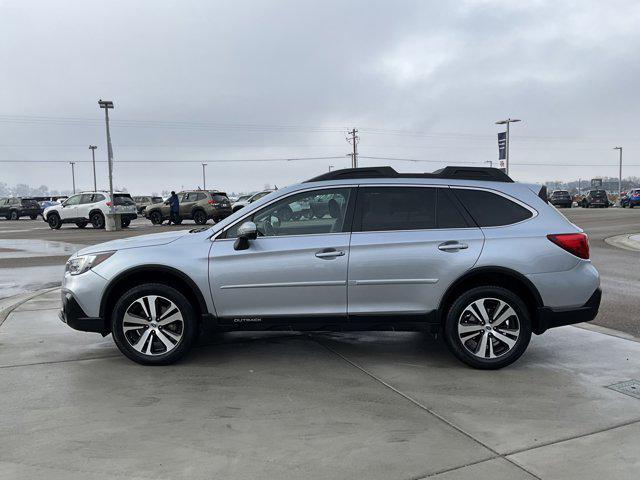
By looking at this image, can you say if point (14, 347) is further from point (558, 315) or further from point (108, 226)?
point (108, 226)

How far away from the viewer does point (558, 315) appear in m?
4.91

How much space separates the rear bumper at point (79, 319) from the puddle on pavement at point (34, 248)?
10.7 meters

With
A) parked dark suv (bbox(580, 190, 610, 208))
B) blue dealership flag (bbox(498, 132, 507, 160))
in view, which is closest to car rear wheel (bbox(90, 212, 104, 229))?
blue dealership flag (bbox(498, 132, 507, 160))

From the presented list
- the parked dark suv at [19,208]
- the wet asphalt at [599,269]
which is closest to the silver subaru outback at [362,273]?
the wet asphalt at [599,269]

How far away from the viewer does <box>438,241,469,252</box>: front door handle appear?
4.90 m

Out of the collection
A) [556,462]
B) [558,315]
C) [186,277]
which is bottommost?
[556,462]

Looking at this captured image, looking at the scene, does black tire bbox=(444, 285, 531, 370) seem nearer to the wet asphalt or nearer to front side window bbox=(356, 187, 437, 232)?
front side window bbox=(356, 187, 437, 232)

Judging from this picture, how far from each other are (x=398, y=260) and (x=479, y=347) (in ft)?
3.47

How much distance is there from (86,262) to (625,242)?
15.8 m

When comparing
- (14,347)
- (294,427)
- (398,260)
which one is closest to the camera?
(294,427)

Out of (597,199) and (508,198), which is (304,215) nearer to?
(508,198)

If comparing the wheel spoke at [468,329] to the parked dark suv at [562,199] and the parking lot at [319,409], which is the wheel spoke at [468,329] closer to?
the parking lot at [319,409]

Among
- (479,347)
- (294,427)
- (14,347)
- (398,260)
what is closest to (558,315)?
(479,347)

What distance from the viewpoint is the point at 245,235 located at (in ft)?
16.0
